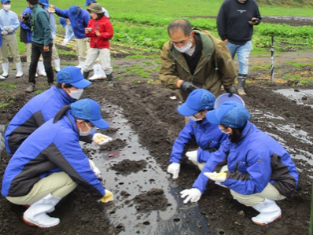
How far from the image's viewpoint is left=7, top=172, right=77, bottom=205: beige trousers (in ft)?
10.5

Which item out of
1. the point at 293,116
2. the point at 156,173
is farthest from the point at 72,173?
the point at 293,116

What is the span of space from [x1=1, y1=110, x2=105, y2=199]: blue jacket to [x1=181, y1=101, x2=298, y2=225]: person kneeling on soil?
46.9 inches

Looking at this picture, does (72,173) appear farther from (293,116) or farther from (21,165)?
(293,116)

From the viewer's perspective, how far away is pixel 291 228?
316cm

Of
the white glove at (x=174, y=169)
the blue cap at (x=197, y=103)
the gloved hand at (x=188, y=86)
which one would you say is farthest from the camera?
the gloved hand at (x=188, y=86)

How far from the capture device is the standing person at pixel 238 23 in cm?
669

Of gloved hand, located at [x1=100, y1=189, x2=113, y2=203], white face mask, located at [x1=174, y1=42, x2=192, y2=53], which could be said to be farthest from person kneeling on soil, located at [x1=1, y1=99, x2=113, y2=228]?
white face mask, located at [x1=174, y1=42, x2=192, y2=53]

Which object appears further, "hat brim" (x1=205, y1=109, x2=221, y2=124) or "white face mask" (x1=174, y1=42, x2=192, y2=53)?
"white face mask" (x1=174, y1=42, x2=192, y2=53)

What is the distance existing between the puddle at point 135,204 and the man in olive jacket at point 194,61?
1108 millimetres

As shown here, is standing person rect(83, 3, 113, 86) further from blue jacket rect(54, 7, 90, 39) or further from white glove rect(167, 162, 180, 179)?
white glove rect(167, 162, 180, 179)

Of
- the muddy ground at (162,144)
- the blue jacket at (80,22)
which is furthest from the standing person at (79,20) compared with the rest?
the muddy ground at (162,144)

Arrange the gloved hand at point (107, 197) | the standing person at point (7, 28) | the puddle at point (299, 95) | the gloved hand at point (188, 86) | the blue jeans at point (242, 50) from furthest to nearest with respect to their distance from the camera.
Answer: the standing person at point (7, 28) → the blue jeans at point (242, 50) → the puddle at point (299, 95) → the gloved hand at point (188, 86) → the gloved hand at point (107, 197)

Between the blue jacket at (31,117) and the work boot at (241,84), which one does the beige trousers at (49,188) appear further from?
the work boot at (241,84)

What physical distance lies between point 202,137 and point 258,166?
1.01 m
